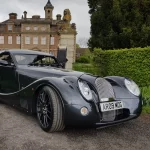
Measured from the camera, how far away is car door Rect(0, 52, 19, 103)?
5355 millimetres

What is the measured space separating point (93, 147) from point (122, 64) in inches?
326

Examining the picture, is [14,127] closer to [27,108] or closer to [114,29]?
[27,108]

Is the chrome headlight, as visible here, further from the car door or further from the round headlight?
the car door

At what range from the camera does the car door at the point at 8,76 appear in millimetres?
5355

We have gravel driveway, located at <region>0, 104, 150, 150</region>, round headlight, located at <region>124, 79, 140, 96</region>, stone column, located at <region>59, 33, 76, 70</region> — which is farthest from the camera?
stone column, located at <region>59, 33, 76, 70</region>

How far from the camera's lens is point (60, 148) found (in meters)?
3.43

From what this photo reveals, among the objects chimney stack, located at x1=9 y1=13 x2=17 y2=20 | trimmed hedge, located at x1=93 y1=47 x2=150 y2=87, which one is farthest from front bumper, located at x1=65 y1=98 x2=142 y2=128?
chimney stack, located at x1=9 y1=13 x2=17 y2=20

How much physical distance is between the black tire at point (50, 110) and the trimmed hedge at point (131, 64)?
24.6ft

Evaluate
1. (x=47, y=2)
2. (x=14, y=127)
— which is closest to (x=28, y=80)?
(x=14, y=127)

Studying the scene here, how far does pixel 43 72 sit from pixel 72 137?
4.66 feet

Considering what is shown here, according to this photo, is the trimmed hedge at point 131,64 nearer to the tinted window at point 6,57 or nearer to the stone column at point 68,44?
the stone column at point 68,44

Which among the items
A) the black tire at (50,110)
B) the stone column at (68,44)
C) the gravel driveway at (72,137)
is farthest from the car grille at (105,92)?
the stone column at (68,44)

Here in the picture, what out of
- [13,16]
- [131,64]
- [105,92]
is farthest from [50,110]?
[13,16]

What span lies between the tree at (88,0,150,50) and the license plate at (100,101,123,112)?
48.5 ft
